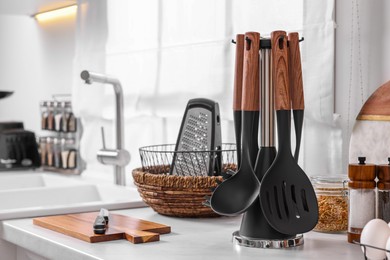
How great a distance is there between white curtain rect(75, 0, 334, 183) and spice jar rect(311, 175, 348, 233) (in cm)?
24

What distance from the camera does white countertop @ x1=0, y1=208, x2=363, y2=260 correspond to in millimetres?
1067

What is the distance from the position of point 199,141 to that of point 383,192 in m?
0.52

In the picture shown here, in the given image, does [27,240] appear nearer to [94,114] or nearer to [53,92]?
[94,114]

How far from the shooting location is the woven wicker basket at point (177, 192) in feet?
4.52

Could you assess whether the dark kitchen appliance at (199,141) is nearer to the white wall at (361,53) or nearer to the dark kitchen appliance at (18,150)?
the white wall at (361,53)

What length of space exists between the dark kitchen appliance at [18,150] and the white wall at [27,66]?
10.3 inches

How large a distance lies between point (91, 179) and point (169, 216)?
2.99 feet

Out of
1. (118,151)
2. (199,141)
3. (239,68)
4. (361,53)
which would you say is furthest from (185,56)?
(239,68)

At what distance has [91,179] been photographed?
2322 mm

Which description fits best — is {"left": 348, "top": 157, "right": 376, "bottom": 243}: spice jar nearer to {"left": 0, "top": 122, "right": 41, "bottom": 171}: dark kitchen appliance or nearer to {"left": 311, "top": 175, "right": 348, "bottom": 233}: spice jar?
{"left": 311, "top": 175, "right": 348, "bottom": 233}: spice jar

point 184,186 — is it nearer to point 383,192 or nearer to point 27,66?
point 383,192

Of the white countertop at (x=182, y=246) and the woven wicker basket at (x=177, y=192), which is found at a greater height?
the woven wicker basket at (x=177, y=192)

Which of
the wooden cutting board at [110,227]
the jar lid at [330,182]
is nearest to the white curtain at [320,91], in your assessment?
the jar lid at [330,182]

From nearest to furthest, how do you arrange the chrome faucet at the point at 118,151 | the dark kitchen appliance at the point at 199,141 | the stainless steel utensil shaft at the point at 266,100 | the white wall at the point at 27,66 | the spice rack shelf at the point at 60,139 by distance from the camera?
the stainless steel utensil shaft at the point at 266,100 < the dark kitchen appliance at the point at 199,141 < the chrome faucet at the point at 118,151 < the spice rack shelf at the point at 60,139 < the white wall at the point at 27,66
